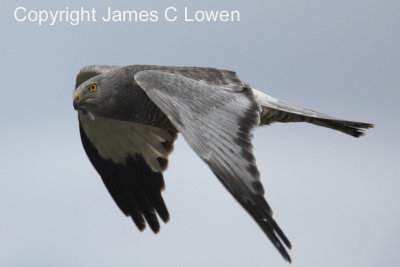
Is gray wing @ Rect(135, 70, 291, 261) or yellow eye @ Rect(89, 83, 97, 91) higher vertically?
yellow eye @ Rect(89, 83, 97, 91)

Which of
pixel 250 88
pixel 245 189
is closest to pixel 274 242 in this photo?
pixel 245 189

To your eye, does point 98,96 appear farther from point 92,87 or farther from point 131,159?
point 131,159

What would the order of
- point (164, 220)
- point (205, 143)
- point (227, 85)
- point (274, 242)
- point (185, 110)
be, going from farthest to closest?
point (164, 220), point (227, 85), point (185, 110), point (205, 143), point (274, 242)

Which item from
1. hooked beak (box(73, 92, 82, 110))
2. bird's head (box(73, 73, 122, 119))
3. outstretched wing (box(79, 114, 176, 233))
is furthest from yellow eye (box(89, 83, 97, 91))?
outstretched wing (box(79, 114, 176, 233))

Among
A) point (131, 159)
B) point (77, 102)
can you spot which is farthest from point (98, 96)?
point (131, 159)

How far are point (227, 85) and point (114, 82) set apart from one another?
1.43m

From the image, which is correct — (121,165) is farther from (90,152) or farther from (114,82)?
(114,82)

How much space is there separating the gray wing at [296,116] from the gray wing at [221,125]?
79 cm

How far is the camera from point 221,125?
9.13m

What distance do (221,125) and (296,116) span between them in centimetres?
237

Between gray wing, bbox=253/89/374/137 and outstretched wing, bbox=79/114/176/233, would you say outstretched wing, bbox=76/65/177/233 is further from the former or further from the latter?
gray wing, bbox=253/89/374/137

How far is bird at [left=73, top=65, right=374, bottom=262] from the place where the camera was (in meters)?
8.43

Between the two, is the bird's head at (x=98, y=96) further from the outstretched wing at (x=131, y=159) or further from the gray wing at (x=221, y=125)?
the outstretched wing at (x=131, y=159)

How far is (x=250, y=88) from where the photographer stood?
34.6 feet
